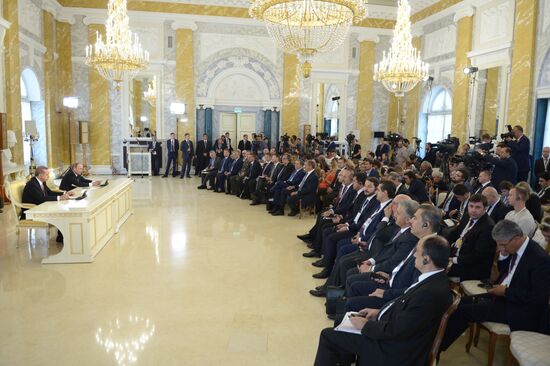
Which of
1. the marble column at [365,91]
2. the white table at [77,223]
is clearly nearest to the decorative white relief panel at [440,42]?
the marble column at [365,91]

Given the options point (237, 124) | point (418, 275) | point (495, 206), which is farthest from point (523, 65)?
point (237, 124)

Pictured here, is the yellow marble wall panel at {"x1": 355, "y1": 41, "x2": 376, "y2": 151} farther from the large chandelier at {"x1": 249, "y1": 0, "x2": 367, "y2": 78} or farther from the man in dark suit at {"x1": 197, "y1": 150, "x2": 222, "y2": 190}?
the large chandelier at {"x1": 249, "y1": 0, "x2": 367, "y2": 78}

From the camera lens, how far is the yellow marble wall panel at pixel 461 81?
1306 centimetres

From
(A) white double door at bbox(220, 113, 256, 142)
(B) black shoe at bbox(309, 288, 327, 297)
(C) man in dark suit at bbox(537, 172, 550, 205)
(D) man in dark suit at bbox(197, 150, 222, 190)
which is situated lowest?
(B) black shoe at bbox(309, 288, 327, 297)

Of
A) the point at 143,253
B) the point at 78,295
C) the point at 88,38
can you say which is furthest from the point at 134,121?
the point at 78,295

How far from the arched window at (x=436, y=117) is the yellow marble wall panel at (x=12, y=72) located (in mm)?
12484

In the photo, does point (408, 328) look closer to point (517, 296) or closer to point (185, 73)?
point (517, 296)

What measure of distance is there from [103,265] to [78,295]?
1.00 m

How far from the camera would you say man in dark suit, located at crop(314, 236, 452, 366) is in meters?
2.49

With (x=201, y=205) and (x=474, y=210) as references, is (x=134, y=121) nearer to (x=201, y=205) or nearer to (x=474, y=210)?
(x=201, y=205)

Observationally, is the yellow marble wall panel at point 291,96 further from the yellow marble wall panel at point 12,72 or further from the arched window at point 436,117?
the yellow marble wall panel at point 12,72

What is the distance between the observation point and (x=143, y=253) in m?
6.16

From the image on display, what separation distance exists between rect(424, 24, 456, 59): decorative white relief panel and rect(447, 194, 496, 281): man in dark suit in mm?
11503

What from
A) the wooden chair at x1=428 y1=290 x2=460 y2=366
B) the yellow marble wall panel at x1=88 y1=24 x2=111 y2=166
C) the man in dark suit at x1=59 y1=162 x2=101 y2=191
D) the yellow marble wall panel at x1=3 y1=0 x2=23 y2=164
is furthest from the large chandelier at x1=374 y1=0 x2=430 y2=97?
the yellow marble wall panel at x1=88 y1=24 x2=111 y2=166
